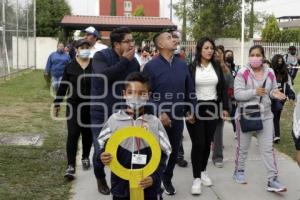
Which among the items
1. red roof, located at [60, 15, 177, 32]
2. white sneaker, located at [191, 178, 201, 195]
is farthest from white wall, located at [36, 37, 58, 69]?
white sneaker, located at [191, 178, 201, 195]

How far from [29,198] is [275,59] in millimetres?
4692

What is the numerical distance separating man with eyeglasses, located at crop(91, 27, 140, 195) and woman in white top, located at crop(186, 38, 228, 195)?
92 cm

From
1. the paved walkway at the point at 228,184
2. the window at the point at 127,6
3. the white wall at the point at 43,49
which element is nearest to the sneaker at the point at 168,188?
the paved walkway at the point at 228,184

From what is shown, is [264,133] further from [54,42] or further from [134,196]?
[54,42]

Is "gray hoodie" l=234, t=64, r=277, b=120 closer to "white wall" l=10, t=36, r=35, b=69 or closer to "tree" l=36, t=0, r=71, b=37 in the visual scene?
"white wall" l=10, t=36, r=35, b=69

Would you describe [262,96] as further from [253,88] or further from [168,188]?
[168,188]

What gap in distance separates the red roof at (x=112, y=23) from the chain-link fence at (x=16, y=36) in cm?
215

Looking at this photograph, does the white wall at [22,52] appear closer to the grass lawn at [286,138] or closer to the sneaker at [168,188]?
the grass lawn at [286,138]

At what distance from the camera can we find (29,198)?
534 cm

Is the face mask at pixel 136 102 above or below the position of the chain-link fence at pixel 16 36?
below

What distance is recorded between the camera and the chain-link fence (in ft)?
63.6

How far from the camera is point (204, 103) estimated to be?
5.75 metres

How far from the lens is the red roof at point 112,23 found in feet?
79.6

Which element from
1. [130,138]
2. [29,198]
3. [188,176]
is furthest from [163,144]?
[188,176]
